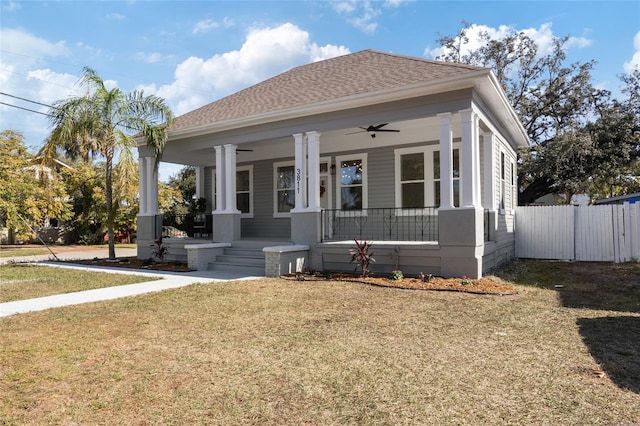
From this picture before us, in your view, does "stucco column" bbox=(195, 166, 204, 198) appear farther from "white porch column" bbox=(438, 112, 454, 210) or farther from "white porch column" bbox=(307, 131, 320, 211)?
"white porch column" bbox=(438, 112, 454, 210)

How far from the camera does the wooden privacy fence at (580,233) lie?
1120cm

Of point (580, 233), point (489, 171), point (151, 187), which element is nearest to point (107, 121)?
point (151, 187)

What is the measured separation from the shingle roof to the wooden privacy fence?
20.7 ft

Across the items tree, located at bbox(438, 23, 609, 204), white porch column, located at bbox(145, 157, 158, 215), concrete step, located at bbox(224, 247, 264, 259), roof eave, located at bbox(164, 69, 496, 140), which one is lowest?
concrete step, located at bbox(224, 247, 264, 259)

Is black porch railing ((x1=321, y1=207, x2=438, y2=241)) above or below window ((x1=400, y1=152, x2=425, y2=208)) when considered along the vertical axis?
below

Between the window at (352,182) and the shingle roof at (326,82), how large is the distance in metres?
2.59

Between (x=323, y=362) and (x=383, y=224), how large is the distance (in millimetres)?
8494

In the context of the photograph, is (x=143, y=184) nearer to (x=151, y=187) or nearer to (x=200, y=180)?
(x=151, y=187)

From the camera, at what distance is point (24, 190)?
18.6m

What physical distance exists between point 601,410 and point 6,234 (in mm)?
29498

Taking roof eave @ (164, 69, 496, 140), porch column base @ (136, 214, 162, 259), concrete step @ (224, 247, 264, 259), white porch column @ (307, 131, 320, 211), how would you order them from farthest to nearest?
porch column base @ (136, 214, 162, 259) < concrete step @ (224, 247, 264, 259) < white porch column @ (307, 131, 320, 211) < roof eave @ (164, 69, 496, 140)

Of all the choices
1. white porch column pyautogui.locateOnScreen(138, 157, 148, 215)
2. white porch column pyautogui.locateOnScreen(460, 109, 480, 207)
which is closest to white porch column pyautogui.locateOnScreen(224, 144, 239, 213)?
white porch column pyautogui.locateOnScreen(138, 157, 148, 215)

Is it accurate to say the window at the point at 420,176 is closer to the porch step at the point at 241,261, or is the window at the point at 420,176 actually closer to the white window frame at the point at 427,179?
the white window frame at the point at 427,179

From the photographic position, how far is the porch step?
399 inches
